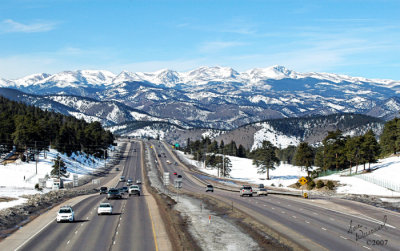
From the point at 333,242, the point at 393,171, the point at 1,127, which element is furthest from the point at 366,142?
the point at 1,127

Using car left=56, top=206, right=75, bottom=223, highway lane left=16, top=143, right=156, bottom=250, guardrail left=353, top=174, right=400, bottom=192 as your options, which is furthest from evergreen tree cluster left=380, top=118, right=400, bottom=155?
car left=56, top=206, right=75, bottom=223

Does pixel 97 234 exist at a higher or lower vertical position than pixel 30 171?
higher

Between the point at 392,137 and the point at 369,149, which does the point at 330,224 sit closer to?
the point at 369,149

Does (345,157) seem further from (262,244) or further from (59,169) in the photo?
(262,244)

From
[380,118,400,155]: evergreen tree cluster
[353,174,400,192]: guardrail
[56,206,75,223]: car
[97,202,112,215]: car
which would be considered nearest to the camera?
[56,206,75,223]: car

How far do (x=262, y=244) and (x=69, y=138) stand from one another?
553 feet

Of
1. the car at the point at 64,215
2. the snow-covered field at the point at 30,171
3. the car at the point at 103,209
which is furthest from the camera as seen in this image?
the snow-covered field at the point at 30,171

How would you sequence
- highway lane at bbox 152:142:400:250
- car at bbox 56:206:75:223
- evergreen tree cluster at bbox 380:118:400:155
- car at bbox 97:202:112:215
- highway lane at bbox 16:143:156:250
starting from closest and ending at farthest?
highway lane at bbox 16:143:156:250
highway lane at bbox 152:142:400:250
car at bbox 56:206:75:223
car at bbox 97:202:112:215
evergreen tree cluster at bbox 380:118:400:155

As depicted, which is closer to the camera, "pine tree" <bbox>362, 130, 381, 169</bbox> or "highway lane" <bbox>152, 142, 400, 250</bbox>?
"highway lane" <bbox>152, 142, 400, 250</bbox>

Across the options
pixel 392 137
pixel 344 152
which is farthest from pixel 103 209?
pixel 392 137

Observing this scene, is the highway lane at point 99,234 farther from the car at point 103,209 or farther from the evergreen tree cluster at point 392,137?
the evergreen tree cluster at point 392,137

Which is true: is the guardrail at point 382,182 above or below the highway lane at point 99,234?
above

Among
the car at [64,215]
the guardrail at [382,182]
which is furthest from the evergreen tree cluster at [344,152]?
the car at [64,215]

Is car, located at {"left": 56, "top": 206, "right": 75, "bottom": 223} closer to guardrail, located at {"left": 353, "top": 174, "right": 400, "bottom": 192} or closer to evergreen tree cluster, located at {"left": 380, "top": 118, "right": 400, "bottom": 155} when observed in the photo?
guardrail, located at {"left": 353, "top": 174, "right": 400, "bottom": 192}
